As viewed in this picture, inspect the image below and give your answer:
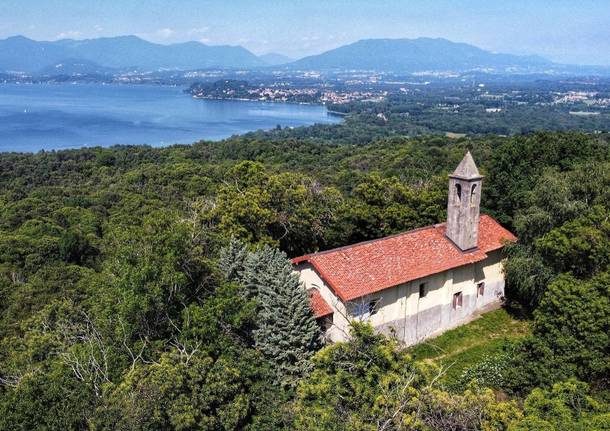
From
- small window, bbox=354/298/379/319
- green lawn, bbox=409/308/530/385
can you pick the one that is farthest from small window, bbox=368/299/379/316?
green lawn, bbox=409/308/530/385

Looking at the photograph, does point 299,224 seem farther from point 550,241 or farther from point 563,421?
point 563,421

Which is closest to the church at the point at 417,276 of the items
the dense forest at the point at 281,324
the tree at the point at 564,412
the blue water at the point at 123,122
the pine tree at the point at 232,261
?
the dense forest at the point at 281,324

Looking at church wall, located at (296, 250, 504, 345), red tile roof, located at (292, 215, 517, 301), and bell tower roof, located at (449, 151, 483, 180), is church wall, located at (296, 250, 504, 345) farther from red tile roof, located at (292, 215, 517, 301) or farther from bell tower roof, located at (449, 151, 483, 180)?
bell tower roof, located at (449, 151, 483, 180)

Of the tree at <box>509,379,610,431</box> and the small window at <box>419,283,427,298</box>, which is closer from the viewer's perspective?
the tree at <box>509,379,610,431</box>

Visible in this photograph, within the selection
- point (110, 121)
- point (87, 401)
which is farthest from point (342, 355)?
point (110, 121)

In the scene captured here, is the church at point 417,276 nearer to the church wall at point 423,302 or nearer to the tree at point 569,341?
the church wall at point 423,302
